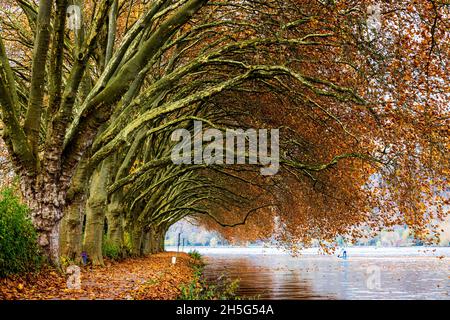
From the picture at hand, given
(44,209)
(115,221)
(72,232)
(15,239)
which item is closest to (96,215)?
(72,232)

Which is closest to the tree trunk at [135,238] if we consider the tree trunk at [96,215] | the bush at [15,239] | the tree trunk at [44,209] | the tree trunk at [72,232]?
the tree trunk at [96,215]

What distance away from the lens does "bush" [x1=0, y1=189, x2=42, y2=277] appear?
29.3ft

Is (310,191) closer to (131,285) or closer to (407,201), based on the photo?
(407,201)

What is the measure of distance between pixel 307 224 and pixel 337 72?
13.3m

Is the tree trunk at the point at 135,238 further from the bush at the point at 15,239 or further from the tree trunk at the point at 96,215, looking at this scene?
the bush at the point at 15,239

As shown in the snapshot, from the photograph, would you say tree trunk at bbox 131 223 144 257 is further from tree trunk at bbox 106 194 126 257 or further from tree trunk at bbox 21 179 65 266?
tree trunk at bbox 21 179 65 266

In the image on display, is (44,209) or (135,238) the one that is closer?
(44,209)

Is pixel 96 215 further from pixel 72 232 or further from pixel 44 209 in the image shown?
pixel 44 209

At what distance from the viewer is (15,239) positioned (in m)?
9.41

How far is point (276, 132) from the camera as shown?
59.4 feet

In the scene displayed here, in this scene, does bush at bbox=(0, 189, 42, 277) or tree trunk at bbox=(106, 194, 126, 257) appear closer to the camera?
bush at bbox=(0, 189, 42, 277)

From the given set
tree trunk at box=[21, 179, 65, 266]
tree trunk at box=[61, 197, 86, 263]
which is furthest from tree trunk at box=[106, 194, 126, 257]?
tree trunk at box=[21, 179, 65, 266]

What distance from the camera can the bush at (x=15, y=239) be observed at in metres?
8.94

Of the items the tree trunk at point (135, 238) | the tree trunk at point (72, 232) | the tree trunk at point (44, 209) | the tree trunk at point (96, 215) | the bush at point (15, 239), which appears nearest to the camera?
the bush at point (15, 239)
